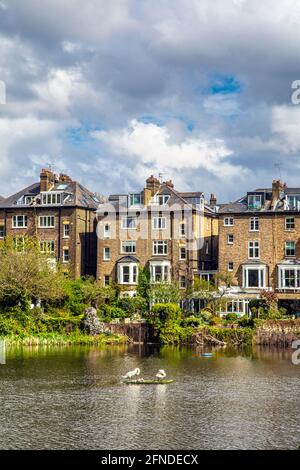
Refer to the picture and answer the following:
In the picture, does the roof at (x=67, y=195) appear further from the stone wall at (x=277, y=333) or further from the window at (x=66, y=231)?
the stone wall at (x=277, y=333)

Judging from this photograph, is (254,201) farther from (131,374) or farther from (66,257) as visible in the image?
(131,374)

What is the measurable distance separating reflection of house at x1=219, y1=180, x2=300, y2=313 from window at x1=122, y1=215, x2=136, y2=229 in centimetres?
991

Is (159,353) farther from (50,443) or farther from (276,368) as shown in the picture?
(50,443)

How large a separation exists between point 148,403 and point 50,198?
51736 millimetres

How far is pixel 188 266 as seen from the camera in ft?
292

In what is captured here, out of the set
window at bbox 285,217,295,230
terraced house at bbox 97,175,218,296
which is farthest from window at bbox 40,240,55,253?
window at bbox 285,217,295,230

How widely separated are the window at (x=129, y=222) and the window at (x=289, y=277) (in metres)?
17.4

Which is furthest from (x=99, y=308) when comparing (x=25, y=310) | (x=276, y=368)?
(x=276, y=368)

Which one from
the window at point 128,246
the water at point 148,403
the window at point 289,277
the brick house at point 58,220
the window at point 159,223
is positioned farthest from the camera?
the brick house at point 58,220

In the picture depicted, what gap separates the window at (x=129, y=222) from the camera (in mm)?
90875

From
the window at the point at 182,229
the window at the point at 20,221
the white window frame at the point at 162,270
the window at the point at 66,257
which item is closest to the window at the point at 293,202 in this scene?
the window at the point at 182,229

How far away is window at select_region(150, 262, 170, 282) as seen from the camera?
88.7 metres

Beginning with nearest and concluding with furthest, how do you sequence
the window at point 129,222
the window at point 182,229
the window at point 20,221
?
the window at point 182,229 → the window at point 129,222 → the window at point 20,221
